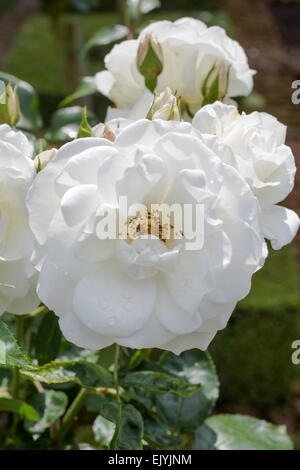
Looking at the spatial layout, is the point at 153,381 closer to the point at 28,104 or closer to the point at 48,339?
the point at 48,339

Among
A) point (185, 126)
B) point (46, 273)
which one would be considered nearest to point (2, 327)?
point (46, 273)

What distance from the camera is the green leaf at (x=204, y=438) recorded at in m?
0.79

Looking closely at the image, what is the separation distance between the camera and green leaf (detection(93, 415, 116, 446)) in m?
0.79

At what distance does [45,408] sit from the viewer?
0.75m

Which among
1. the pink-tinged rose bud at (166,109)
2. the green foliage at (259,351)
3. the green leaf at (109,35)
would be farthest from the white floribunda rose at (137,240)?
the green foliage at (259,351)

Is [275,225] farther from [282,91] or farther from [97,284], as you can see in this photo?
[282,91]

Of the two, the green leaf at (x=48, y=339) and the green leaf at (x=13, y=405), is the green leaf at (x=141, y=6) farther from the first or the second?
the green leaf at (x=13, y=405)

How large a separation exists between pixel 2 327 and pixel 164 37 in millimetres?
378

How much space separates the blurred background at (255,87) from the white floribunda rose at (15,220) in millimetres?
303

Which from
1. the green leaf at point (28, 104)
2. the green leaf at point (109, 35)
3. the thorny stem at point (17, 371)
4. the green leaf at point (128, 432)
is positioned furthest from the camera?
the green leaf at point (109, 35)

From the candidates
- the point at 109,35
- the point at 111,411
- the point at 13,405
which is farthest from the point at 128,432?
the point at 109,35

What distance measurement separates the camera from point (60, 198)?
478 mm

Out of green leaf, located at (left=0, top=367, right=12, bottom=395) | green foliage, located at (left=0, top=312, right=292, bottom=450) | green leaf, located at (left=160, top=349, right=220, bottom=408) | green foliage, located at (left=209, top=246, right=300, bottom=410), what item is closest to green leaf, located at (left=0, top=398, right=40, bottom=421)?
green foliage, located at (left=0, top=312, right=292, bottom=450)
